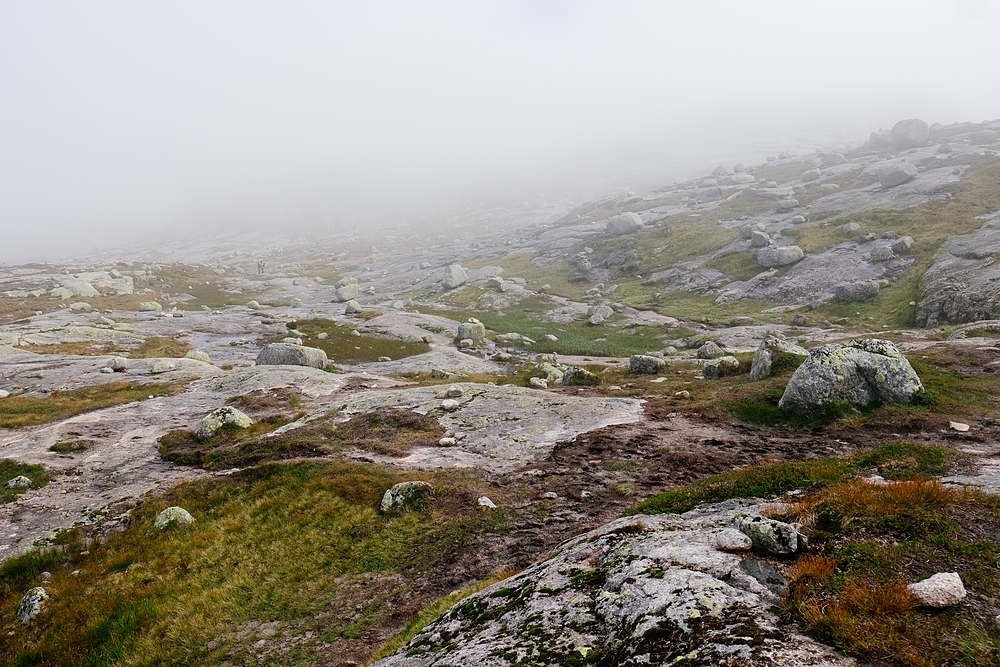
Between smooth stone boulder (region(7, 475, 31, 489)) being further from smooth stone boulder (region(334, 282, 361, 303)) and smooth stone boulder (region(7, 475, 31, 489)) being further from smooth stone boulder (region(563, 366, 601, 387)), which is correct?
smooth stone boulder (region(334, 282, 361, 303))

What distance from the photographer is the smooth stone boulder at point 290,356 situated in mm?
44062

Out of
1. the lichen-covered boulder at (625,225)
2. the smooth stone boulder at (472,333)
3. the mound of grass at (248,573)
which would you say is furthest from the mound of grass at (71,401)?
the lichen-covered boulder at (625,225)

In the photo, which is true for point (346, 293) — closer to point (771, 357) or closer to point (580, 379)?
point (580, 379)

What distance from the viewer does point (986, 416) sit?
1756 cm

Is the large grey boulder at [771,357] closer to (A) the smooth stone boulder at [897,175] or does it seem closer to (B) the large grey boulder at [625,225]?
(B) the large grey boulder at [625,225]

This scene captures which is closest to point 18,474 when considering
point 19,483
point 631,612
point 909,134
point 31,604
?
point 19,483

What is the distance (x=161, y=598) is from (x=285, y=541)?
3.70 meters

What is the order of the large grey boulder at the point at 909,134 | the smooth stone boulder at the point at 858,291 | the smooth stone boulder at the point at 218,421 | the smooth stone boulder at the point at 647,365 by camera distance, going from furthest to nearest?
1. the large grey boulder at the point at 909,134
2. the smooth stone boulder at the point at 858,291
3. the smooth stone boulder at the point at 647,365
4. the smooth stone boulder at the point at 218,421

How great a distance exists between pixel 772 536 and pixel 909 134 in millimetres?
221191

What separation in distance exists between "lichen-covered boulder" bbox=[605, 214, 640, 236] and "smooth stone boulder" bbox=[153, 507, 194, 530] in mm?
132731

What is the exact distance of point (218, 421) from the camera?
87.3ft

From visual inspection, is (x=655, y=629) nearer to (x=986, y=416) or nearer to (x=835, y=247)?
(x=986, y=416)

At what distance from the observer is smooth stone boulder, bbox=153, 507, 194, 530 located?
16859mm

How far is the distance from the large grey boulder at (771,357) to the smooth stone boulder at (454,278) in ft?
313
